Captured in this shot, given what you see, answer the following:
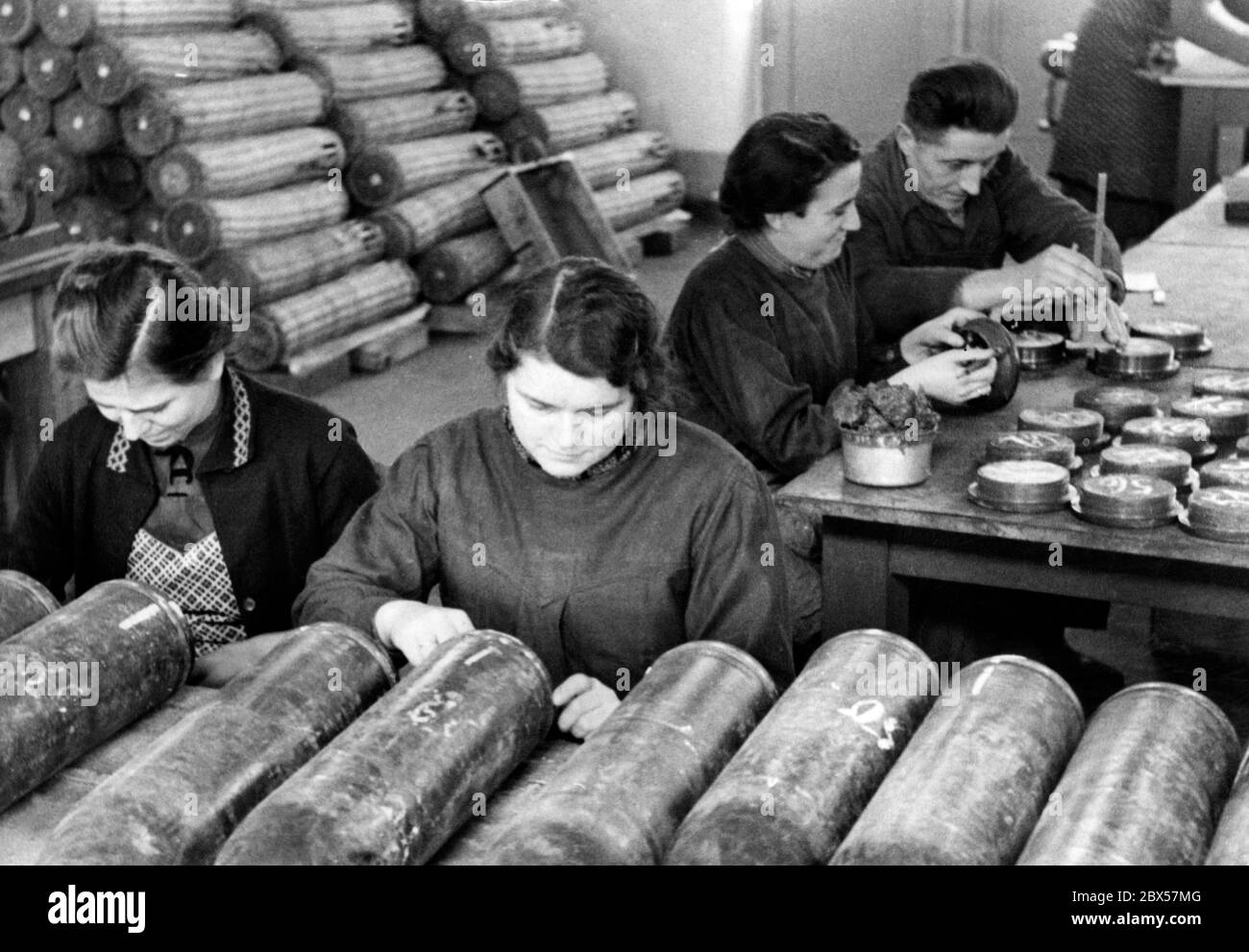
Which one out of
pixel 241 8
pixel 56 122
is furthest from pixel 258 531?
pixel 241 8

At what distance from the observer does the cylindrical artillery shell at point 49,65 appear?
7.21 m

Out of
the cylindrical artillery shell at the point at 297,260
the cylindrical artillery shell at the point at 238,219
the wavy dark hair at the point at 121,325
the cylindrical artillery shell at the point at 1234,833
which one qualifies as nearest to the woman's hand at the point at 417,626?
the wavy dark hair at the point at 121,325

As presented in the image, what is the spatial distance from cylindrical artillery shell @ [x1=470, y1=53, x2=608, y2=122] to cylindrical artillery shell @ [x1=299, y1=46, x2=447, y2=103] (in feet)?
0.96

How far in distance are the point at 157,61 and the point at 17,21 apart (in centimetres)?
60

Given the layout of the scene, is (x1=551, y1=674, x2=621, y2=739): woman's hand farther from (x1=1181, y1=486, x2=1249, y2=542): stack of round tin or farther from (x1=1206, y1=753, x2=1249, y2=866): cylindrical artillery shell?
(x1=1181, y1=486, x2=1249, y2=542): stack of round tin

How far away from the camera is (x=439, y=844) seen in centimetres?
194

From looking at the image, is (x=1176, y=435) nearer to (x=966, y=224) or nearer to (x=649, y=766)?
(x=966, y=224)

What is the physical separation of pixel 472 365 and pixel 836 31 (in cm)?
432

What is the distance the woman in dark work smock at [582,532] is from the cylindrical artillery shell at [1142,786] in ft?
2.48

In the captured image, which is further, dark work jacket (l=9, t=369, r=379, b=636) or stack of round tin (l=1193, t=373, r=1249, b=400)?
stack of round tin (l=1193, t=373, r=1249, b=400)

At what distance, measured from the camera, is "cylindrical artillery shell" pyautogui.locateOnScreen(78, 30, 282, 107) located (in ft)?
23.5

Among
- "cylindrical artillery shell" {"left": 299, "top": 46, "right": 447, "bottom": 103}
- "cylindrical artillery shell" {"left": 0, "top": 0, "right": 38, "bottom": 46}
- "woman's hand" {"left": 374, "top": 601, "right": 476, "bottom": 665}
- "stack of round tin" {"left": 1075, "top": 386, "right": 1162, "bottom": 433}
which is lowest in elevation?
"stack of round tin" {"left": 1075, "top": 386, "right": 1162, "bottom": 433}

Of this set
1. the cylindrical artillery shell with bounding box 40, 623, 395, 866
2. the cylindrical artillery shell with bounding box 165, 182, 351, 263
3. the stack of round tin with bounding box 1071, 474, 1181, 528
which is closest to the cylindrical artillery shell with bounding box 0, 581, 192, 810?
the cylindrical artillery shell with bounding box 40, 623, 395, 866
